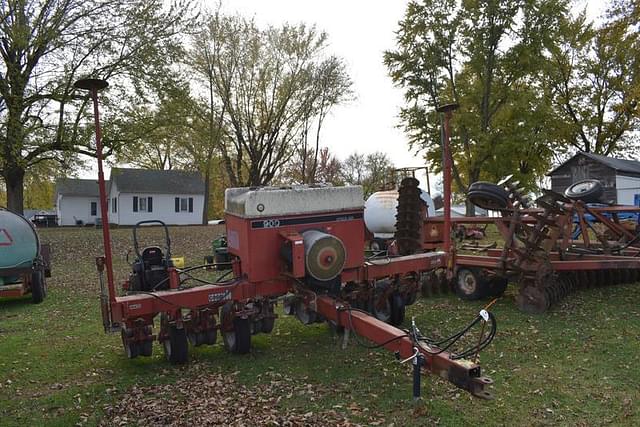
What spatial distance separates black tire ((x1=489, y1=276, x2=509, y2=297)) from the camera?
872 centimetres

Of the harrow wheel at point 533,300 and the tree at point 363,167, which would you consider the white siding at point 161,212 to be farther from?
the harrow wheel at point 533,300

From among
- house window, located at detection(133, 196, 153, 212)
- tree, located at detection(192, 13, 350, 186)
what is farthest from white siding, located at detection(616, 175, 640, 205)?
house window, located at detection(133, 196, 153, 212)

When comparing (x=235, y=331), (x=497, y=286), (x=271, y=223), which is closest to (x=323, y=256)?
(x=271, y=223)

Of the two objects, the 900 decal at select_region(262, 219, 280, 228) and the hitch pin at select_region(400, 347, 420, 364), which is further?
the 900 decal at select_region(262, 219, 280, 228)

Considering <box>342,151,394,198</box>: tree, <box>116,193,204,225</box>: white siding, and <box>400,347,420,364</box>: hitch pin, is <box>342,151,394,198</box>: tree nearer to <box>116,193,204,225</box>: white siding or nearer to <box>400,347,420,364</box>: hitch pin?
<box>116,193,204,225</box>: white siding

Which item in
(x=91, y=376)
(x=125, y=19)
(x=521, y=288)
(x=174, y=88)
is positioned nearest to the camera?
(x=91, y=376)

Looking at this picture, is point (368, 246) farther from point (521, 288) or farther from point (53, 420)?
point (53, 420)

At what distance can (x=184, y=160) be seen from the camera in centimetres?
3191

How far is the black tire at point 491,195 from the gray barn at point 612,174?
65.6 feet

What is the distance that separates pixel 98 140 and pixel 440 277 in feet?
20.8

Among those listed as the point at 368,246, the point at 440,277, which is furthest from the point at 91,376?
the point at 368,246

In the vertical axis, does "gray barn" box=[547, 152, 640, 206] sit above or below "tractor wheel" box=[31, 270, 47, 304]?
above

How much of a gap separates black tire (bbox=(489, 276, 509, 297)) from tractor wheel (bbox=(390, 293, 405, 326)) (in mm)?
2331

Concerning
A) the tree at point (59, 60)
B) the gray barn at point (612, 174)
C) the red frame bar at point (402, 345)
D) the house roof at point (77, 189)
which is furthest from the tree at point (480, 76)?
the house roof at point (77, 189)
